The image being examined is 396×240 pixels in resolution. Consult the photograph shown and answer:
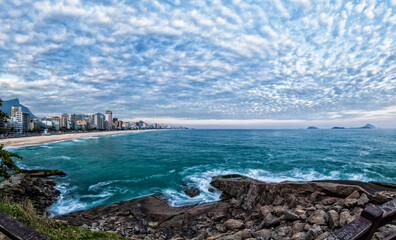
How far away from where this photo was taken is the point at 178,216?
13484 mm

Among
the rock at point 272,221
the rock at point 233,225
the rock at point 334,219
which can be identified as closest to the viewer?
the rock at point 334,219

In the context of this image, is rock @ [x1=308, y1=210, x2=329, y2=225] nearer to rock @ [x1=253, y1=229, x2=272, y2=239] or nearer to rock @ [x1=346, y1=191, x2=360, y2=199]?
rock @ [x1=253, y1=229, x2=272, y2=239]

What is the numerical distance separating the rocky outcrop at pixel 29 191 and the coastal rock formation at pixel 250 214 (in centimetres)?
534

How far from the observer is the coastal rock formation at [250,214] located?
8.46 meters

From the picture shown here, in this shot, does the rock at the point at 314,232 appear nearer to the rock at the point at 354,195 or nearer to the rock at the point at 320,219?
the rock at the point at 320,219

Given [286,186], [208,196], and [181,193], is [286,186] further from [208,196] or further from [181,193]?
[181,193]

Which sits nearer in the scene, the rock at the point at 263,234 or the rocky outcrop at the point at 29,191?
the rock at the point at 263,234

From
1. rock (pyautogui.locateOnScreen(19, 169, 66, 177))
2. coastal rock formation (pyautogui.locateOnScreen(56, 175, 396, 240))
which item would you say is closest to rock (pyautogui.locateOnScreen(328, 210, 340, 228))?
coastal rock formation (pyautogui.locateOnScreen(56, 175, 396, 240))

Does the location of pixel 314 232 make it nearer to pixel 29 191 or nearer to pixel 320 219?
pixel 320 219

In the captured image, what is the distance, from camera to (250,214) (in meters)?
13.0

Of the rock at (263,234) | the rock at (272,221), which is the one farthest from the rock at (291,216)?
the rock at (263,234)

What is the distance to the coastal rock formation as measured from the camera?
27.8 ft

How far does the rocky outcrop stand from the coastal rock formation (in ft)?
17.5

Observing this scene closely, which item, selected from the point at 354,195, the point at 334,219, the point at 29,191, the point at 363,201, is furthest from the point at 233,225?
the point at 29,191
